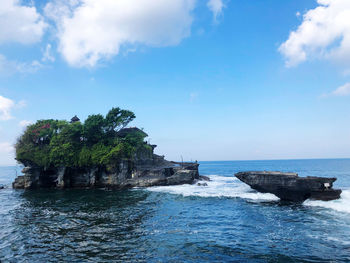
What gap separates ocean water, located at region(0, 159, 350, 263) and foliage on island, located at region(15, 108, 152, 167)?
1402 cm

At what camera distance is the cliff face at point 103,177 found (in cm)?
3988

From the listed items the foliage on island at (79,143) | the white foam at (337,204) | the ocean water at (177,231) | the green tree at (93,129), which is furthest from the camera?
the green tree at (93,129)

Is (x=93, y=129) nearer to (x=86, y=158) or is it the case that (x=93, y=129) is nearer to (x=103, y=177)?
(x=86, y=158)

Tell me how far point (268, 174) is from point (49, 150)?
40.1 m

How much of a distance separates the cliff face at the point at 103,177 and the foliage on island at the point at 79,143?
1677 mm

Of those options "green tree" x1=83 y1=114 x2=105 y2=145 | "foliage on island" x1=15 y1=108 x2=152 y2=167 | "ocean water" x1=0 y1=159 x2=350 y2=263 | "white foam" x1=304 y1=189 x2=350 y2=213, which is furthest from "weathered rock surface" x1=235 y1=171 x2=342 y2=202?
"green tree" x1=83 y1=114 x2=105 y2=145

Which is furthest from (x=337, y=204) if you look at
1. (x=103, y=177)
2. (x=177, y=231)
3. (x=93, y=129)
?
(x=93, y=129)

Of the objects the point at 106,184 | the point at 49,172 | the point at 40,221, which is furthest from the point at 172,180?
the point at 49,172

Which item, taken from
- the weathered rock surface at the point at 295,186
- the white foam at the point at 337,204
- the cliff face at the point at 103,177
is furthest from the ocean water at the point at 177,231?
the cliff face at the point at 103,177

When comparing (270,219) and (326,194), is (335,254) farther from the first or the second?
(326,194)

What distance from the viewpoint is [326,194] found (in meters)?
25.0

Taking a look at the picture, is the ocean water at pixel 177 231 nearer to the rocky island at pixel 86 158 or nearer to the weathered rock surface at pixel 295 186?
the weathered rock surface at pixel 295 186

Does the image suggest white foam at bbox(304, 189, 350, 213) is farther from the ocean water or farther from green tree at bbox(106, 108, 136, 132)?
green tree at bbox(106, 108, 136, 132)

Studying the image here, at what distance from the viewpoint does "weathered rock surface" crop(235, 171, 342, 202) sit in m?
24.9
